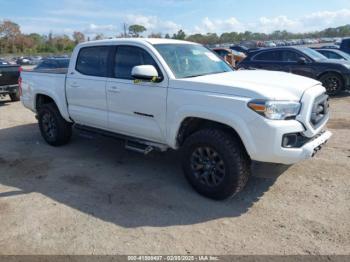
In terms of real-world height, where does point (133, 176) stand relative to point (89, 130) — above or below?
below

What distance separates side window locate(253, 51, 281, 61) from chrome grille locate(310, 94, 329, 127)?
779 centimetres

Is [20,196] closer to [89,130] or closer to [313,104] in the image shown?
[89,130]

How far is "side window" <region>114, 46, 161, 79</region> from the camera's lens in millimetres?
4705

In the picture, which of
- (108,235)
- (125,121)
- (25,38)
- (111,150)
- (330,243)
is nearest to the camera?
(330,243)

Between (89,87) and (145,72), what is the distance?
1528 millimetres

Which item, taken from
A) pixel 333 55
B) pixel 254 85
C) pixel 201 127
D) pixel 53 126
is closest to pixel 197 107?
pixel 201 127

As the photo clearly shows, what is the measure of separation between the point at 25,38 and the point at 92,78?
104521mm

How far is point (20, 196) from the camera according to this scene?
447cm

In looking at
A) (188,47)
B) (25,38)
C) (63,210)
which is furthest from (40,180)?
(25,38)

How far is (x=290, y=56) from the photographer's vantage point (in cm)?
1148

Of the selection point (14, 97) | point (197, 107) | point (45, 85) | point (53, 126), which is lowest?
point (14, 97)

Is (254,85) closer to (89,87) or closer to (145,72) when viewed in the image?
(145,72)

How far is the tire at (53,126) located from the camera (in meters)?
6.28

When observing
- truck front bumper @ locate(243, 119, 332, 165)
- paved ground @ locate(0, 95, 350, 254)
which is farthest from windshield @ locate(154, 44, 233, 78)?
paved ground @ locate(0, 95, 350, 254)
